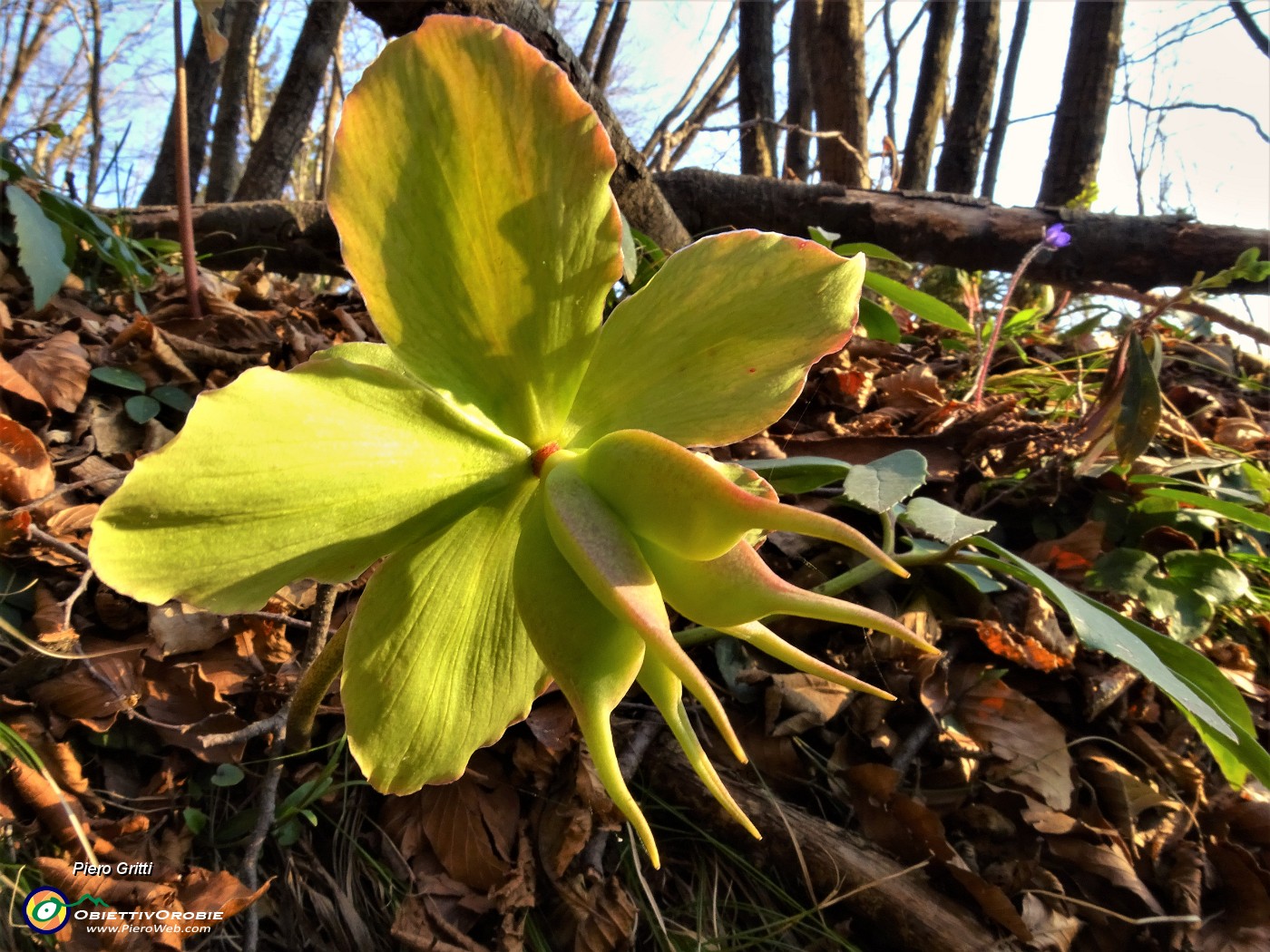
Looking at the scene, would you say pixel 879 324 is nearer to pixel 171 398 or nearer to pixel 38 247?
pixel 171 398

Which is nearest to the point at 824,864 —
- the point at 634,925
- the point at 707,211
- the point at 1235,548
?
the point at 634,925

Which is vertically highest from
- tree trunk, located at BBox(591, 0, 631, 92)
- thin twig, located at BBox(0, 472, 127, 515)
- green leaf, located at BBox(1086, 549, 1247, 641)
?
tree trunk, located at BBox(591, 0, 631, 92)

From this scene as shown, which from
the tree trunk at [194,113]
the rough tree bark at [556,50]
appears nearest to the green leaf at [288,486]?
the rough tree bark at [556,50]

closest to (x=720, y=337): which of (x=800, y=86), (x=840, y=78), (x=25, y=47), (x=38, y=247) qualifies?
(x=38, y=247)

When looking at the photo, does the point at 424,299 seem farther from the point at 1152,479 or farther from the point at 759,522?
the point at 1152,479

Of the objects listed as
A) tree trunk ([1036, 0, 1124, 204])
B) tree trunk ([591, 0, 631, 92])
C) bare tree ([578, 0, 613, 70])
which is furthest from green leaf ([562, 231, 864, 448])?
bare tree ([578, 0, 613, 70])

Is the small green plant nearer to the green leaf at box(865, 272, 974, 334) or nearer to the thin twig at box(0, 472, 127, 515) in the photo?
the thin twig at box(0, 472, 127, 515)
